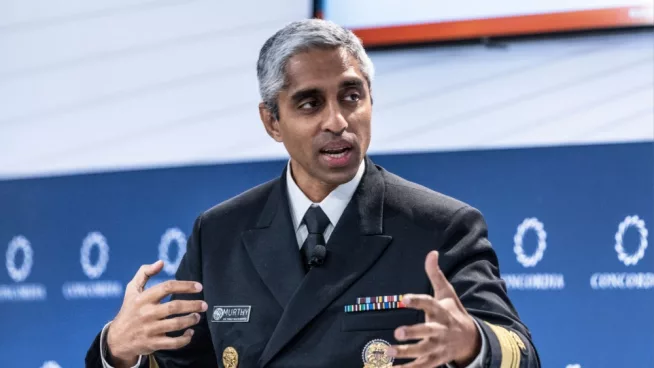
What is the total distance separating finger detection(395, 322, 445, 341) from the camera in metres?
1.74

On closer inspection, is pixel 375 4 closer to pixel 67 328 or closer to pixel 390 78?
pixel 390 78

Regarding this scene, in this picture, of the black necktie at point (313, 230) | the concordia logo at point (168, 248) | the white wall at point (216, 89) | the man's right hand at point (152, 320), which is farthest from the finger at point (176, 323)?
the white wall at point (216, 89)

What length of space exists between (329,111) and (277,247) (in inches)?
13.5

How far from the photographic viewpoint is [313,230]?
2342 mm

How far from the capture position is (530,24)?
3328 millimetres

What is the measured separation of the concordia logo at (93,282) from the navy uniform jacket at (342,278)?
1.17 metres

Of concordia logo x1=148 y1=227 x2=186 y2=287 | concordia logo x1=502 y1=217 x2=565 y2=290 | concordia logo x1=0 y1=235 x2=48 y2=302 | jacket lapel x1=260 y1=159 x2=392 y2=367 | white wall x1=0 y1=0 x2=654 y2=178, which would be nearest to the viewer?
jacket lapel x1=260 y1=159 x2=392 y2=367

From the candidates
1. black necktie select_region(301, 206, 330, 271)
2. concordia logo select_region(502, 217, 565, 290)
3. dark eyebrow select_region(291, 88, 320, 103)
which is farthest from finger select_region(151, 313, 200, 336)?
concordia logo select_region(502, 217, 565, 290)

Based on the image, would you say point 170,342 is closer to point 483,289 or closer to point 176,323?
point 176,323

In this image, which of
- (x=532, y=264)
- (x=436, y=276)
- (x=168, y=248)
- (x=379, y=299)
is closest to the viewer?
(x=436, y=276)

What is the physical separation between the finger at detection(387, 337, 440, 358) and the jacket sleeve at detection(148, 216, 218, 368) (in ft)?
2.29

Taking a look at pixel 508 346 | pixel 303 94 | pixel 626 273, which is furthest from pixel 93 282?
pixel 508 346

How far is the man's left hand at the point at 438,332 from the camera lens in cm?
178

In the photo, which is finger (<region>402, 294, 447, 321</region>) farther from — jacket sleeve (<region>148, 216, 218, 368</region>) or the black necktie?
jacket sleeve (<region>148, 216, 218, 368</region>)
